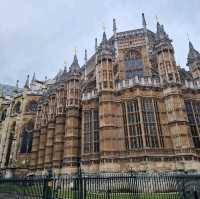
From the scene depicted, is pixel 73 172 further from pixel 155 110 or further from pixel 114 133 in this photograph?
pixel 155 110

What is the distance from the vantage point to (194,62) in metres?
26.5

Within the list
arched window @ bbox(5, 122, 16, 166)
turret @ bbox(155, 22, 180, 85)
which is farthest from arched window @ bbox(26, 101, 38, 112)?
turret @ bbox(155, 22, 180, 85)

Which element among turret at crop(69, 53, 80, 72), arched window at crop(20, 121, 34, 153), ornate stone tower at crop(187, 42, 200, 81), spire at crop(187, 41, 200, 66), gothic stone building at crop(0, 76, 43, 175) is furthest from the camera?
arched window at crop(20, 121, 34, 153)

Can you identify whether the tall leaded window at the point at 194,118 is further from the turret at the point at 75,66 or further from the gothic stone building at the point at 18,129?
the gothic stone building at the point at 18,129

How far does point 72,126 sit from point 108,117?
5609 mm

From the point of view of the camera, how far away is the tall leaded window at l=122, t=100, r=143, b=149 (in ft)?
64.3

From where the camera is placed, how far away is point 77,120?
24969 mm

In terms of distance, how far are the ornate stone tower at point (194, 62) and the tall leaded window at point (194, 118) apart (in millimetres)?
5499

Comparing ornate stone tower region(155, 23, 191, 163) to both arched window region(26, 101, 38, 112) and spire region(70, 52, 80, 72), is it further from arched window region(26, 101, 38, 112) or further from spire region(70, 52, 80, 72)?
arched window region(26, 101, 38, 112)

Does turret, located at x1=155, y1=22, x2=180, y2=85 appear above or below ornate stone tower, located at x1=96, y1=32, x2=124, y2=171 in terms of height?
above

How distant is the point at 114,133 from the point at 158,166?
496 cm

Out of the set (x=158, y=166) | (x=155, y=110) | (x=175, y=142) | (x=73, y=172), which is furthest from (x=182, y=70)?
(x=73, y=172)

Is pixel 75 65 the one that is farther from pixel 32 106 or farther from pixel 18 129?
pixel 18 129

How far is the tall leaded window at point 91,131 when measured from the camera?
842 inches
